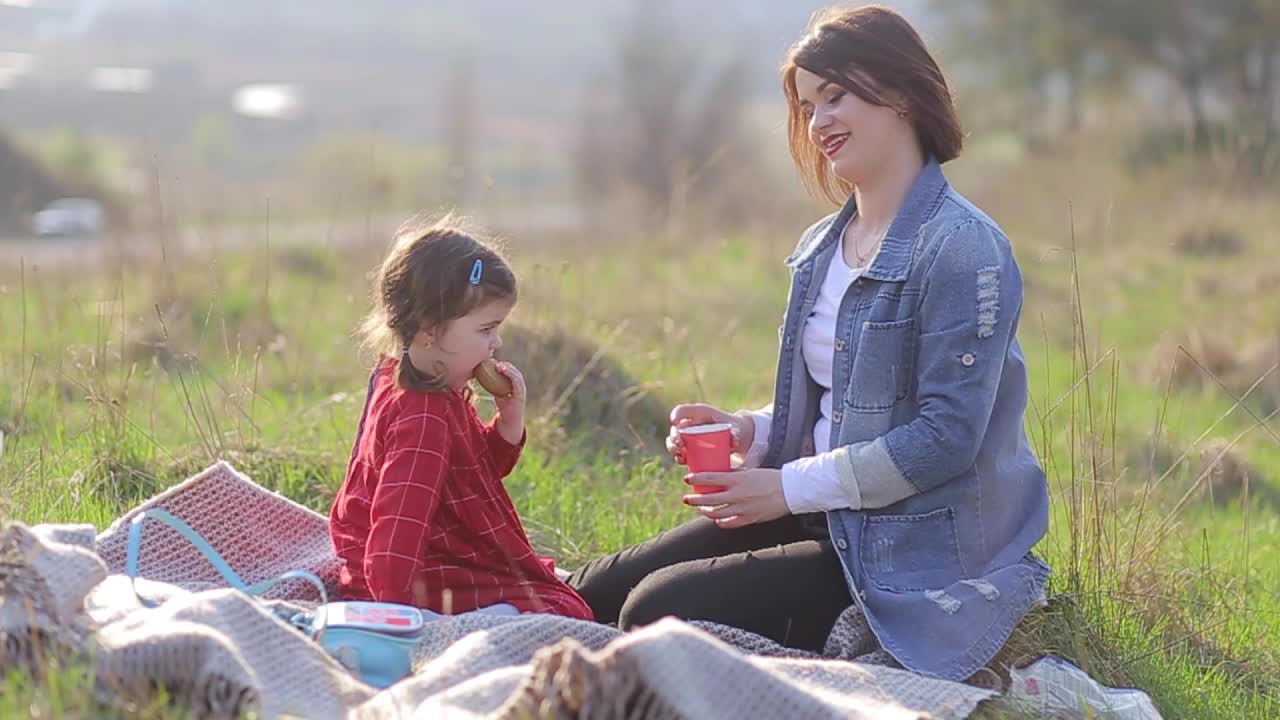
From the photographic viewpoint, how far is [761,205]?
16.5 meters

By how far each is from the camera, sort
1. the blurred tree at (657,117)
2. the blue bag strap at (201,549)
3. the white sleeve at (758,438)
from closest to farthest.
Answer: the blue bag strap at (201,549), the white sleeve at (758,438), the blurred tree at (657,117)

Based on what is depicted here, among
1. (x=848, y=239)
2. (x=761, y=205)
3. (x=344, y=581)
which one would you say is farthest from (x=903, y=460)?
(x=761, y=205)

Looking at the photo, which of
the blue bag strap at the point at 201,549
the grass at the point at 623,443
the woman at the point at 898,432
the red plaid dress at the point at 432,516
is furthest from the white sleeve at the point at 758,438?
the blue bag strap at the point at 201,549

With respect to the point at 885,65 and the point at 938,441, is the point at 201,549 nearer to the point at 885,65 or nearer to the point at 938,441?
the point at 938,441

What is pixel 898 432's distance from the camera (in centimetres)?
341

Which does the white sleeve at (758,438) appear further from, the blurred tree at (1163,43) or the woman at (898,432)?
the blurred tree at (1163,43)

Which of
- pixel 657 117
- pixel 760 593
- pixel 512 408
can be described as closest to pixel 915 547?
pixel 760 593

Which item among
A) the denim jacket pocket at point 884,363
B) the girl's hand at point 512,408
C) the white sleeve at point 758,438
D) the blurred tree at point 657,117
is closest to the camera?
the denim jacket pocket at point 884,363

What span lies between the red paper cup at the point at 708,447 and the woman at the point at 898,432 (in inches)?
1.6

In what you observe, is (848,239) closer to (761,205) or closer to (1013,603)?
(1013,603)

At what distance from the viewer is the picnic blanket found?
2713mm

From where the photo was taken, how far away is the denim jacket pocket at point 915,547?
3455 millimetres

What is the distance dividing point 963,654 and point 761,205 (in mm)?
13315

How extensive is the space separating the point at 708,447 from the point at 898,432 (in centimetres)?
41
